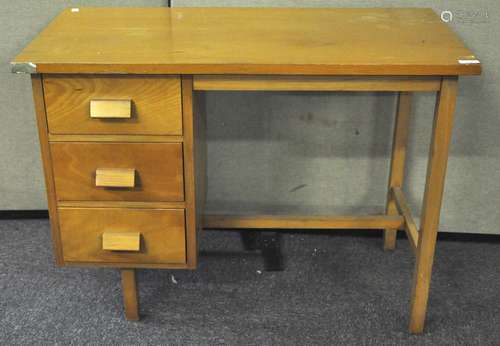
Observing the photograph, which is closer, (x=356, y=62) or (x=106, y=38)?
(x=356, y=62)

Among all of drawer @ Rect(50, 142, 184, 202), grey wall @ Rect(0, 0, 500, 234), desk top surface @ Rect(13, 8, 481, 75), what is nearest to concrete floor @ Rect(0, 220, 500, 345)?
grey wall @ Rect(0, 0, 500, 234)

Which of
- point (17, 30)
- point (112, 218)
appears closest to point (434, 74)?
point (112, 218)

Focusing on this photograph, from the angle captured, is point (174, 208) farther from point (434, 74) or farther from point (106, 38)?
point (434, 74)

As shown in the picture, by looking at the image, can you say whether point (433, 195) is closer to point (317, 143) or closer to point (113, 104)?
point (317, 143)

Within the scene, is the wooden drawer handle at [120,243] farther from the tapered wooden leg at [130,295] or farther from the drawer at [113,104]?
the drawer at [113,104]

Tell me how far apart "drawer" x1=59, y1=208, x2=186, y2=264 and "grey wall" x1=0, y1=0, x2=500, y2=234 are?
1.77 feet

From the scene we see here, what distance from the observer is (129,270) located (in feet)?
5.35

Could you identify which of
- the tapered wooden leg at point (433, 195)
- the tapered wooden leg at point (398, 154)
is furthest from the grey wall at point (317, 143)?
the tapered wooden leg at point (433, 195)

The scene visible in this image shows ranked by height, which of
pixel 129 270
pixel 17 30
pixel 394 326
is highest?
pixel 17 30

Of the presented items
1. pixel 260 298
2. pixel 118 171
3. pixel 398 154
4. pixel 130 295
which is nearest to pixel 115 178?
pixel 118 171

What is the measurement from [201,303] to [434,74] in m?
0.90

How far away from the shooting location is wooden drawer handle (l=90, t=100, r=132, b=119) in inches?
54.5

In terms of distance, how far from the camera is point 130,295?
1.68m

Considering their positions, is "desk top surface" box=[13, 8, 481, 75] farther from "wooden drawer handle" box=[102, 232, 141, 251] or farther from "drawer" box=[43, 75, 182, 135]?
"wooden drawer handle" box=[102, 232, 141, 251]
